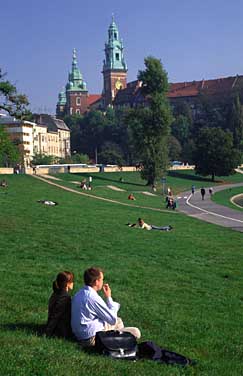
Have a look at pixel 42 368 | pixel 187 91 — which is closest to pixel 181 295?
pixel 42 368

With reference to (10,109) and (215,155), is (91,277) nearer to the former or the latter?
(10,109)

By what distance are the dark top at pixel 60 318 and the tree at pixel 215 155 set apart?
83963 millimetres

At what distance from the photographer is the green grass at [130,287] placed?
7215 mm

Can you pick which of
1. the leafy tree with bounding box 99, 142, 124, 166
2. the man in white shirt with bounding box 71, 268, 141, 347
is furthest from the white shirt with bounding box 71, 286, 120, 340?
the leafy tree with bounding box 99, 142, 124, 166

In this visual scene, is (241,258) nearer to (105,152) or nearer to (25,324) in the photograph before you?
(25,324)

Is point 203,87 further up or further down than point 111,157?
further up

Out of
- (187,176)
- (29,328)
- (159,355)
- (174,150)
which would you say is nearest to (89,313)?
(29,328)

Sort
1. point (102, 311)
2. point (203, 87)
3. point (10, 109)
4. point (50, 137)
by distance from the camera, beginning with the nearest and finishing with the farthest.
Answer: point (102, 311)
point (10, 109)
point (50, 137)
point (203, 87)

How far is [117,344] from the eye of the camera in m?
7.55

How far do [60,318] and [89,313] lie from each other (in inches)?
18.2

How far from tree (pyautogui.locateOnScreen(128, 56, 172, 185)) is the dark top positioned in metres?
57.5

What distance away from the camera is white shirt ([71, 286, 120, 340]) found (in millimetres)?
8008

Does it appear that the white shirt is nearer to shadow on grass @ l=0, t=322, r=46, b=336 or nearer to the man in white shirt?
the man in white shirt

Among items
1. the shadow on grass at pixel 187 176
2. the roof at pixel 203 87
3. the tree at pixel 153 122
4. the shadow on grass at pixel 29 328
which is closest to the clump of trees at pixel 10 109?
the shadow on grass at pixel 29 328
